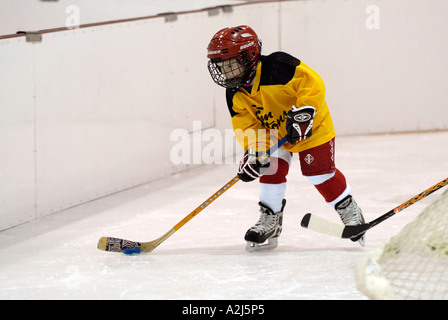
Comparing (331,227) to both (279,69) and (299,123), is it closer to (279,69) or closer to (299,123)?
(299,123)

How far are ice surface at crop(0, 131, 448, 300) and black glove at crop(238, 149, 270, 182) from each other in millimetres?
300

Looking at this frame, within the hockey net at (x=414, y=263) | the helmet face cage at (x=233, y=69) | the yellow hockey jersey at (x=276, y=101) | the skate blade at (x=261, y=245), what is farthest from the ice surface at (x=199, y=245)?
the helmet face cage at (x=233, y=69)

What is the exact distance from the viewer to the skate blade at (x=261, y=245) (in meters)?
2.86

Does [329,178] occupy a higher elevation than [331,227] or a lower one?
higher

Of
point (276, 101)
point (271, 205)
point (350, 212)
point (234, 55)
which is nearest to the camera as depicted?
point (234, 55)

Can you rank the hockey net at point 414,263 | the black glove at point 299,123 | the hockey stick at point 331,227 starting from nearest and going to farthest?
the hockey net at point 414,263, the black glove at point 299,123, the hockey stick at point 331,227

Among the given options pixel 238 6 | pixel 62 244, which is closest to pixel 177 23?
Result: pixel 238 6

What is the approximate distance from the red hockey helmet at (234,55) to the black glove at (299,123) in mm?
225

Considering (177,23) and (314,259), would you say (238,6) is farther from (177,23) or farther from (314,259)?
(314,259)

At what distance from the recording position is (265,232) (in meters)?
2.86

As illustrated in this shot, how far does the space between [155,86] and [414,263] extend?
2374 mm

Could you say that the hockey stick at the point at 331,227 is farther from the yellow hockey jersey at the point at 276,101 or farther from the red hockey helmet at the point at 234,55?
the red hockey helmet at the point at 234,55

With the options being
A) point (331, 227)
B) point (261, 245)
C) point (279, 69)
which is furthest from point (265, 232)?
point (279, 69)

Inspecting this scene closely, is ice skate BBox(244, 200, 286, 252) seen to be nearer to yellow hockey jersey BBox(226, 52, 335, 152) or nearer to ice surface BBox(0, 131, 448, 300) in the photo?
ice surface BBox(0, 131, 448, 300)
